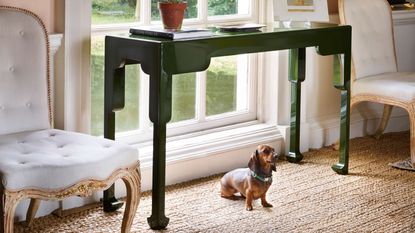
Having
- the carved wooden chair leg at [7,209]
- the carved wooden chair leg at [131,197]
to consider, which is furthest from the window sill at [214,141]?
the carved wooden chair leg at [7,209]

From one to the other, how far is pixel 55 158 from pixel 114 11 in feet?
3.93

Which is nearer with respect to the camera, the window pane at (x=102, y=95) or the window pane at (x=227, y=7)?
the window pane at (x=102, y=95)

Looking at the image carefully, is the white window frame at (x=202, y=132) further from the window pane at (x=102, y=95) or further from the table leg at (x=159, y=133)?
the table leg at (x=159, y=133)

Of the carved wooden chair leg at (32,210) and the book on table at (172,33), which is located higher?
the book on table at (172,33)

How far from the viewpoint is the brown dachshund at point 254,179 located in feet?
12.0

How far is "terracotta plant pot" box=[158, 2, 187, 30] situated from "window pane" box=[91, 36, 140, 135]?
43 centimetres

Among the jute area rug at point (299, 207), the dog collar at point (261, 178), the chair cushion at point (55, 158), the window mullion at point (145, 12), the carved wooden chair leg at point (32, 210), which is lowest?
the jute area rug at point (299, 207)

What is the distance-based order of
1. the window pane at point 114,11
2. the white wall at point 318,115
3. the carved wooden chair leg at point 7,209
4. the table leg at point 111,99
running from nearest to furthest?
the carved wooden chair leg at point 7,209 < the table leg at point 111,99 < the window pane at point 114,11 < the white wall at point 318,115

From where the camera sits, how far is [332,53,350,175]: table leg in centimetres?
432

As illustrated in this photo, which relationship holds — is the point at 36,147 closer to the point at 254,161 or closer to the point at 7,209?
the point at 7,209

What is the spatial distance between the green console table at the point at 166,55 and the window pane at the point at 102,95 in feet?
0.86

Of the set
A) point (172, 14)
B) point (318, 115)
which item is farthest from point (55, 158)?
point (318, 115)

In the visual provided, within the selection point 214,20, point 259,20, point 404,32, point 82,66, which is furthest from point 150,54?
point 404,32

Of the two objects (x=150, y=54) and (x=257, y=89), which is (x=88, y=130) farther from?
(x=257, y=89)
